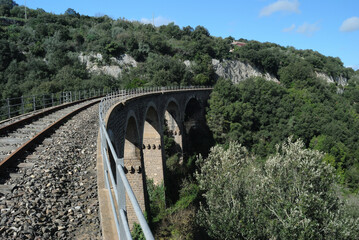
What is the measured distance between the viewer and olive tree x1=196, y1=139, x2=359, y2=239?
11.0 m

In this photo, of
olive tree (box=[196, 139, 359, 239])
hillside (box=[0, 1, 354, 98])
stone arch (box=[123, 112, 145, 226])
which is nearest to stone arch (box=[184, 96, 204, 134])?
hillside (box=[0, 1, 354, 98])

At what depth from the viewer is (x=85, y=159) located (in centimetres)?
561

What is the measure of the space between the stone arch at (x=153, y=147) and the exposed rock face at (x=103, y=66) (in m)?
28.4

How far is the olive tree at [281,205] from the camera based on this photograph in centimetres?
1103

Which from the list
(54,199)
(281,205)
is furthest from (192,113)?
(54,199)

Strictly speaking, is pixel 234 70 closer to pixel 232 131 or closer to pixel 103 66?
pixel 103 66

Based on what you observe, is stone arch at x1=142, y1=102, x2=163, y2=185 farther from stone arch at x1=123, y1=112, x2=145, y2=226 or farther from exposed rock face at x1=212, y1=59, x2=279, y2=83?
exposed rock face at x1=212, y1=59, x2=279, y2=83

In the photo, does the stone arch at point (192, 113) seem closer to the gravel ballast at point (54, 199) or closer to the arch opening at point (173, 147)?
the arch opening at point (173, 147)

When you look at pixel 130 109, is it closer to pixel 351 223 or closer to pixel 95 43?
pixel 351 223

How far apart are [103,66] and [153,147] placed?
31.7 m

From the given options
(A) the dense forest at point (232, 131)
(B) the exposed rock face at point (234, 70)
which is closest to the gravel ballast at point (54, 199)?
(A) the dense forest at point (232, 131)

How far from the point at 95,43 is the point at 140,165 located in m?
42.3

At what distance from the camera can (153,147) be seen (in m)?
20.7

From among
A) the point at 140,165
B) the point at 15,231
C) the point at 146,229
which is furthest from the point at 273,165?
the point at 146,229
